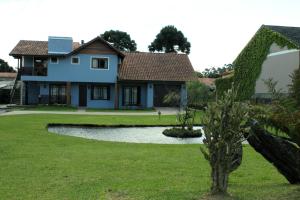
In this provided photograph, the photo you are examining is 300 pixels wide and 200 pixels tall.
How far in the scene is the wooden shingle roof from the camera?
1667 inches

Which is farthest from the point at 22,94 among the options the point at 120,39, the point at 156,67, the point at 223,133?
the point at 223,133

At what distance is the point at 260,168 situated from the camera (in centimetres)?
1046

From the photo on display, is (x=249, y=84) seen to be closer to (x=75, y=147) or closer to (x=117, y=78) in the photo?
(x=117, y=78)

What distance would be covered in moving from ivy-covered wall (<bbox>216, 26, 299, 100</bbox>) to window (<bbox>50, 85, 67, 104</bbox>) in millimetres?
16876

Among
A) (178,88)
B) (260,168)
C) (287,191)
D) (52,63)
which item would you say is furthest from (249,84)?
(287,191)

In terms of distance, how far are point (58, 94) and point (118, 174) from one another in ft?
115

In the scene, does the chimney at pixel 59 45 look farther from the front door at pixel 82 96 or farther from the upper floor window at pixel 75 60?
the front door at pixel 82 96

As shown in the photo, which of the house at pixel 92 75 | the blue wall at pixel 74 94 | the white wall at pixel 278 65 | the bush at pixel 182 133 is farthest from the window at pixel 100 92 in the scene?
the bush at pixel 182 133

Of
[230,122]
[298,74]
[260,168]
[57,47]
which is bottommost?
[260,168]

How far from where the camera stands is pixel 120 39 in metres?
76.1

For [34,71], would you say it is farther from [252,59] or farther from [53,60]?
[252,59]

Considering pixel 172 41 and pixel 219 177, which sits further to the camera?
pixel 172 41

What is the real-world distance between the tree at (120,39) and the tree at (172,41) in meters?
5.13

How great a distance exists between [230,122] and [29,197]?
3216 mm
